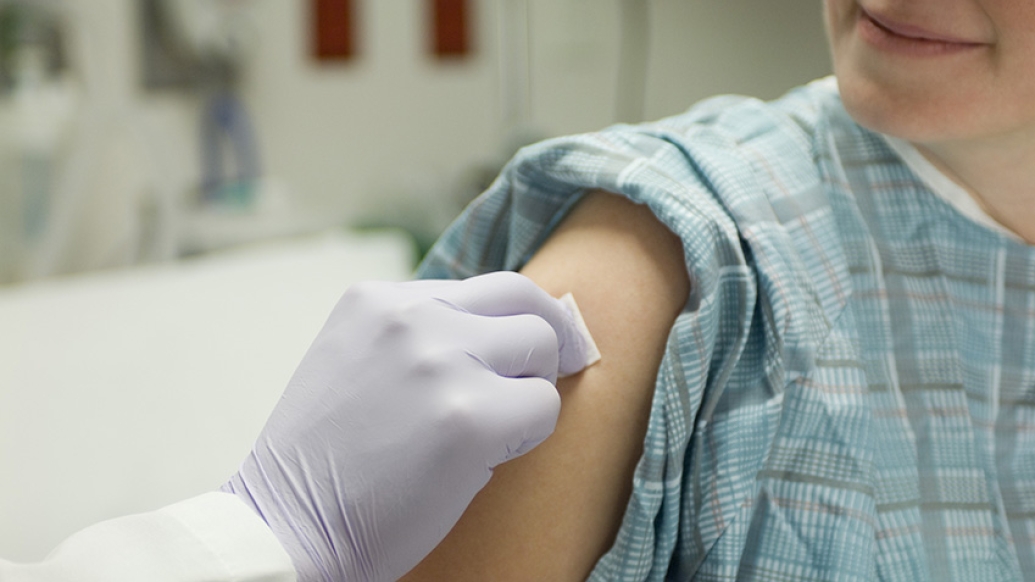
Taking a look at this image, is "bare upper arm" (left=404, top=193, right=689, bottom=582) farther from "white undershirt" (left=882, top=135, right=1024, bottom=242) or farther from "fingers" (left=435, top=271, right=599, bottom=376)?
"white undershirt" (left=882, top=135, right=1024, bottom=242)

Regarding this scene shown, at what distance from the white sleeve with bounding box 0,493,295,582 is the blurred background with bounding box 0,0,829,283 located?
192cm

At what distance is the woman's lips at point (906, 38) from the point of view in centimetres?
75

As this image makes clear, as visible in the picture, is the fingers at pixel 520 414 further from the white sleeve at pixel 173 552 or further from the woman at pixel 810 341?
the white sleeve at pixel 173 552

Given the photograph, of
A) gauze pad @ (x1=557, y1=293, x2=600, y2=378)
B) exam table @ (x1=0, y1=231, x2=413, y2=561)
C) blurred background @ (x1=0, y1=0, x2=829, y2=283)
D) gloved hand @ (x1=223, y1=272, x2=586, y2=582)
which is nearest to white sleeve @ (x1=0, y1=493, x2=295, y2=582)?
gloved hand @ (x1=223, y1=272, x2=586, y2=582)

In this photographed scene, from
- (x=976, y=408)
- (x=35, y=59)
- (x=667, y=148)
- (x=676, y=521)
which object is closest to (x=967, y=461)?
(x=976, y=408)

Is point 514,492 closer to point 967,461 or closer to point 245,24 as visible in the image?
point 967,461

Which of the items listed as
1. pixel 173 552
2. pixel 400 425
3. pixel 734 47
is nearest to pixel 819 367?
pixel 400 425

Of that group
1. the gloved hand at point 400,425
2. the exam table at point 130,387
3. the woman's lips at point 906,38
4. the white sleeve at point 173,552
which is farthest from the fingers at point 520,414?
the exam table at point 130,387

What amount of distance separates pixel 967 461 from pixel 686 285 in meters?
0.29

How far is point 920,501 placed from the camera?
780 millimetres

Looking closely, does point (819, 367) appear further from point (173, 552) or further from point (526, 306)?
point (173, 552)

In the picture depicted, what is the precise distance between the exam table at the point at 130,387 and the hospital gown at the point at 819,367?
1003mm

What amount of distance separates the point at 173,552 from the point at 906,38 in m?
0.71

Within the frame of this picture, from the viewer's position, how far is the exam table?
1.50m
